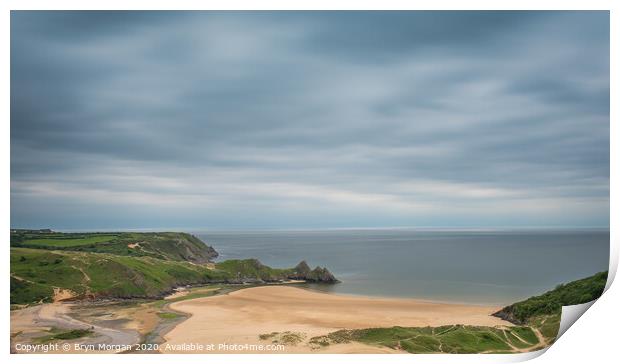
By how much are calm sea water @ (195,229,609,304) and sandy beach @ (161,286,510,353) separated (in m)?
0.89

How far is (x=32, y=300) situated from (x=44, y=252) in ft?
5.69

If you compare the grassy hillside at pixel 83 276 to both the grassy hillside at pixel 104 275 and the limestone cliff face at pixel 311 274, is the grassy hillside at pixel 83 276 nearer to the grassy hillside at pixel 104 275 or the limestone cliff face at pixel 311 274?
the grassy hillside at pixel 104 275

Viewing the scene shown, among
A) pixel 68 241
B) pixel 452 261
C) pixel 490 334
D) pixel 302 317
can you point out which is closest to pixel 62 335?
pixel 302 317

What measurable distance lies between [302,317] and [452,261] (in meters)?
7.38

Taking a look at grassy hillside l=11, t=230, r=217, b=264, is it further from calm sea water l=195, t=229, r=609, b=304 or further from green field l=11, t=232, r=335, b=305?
calm sea water l=195, t=229, r=609, b=304

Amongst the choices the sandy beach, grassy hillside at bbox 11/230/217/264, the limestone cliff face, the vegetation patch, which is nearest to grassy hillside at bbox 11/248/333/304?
the limestone cliff face

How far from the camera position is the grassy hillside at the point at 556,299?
9047mm

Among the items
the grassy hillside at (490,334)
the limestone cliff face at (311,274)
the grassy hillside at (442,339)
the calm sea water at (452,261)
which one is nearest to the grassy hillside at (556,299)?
the grassy hillside at (490,334)

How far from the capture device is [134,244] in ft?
52.7

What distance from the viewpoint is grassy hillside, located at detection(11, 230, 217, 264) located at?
1315cm

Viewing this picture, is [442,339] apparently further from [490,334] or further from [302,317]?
[302,317]

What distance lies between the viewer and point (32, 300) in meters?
9.77
